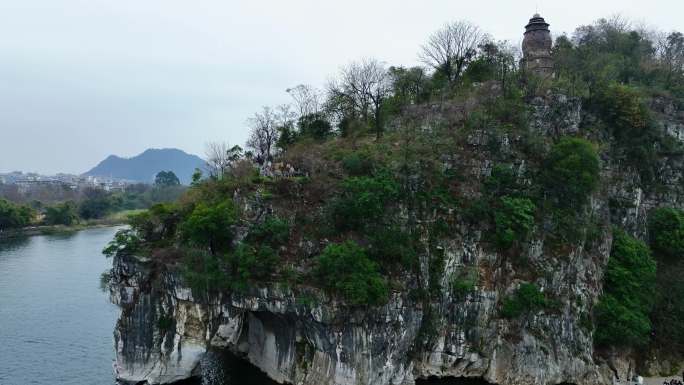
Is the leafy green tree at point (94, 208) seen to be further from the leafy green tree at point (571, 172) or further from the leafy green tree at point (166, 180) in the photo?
the leafy green tree at point (571, 172)

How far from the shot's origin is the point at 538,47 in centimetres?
3269

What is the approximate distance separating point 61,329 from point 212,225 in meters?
17.6

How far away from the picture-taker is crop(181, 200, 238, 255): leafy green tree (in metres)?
22.6

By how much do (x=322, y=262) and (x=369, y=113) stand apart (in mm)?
15687

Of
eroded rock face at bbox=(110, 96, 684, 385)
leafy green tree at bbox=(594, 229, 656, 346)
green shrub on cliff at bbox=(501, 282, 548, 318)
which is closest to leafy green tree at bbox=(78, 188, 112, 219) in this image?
eroded rock face at bbox=(110, 96, 684, 385)

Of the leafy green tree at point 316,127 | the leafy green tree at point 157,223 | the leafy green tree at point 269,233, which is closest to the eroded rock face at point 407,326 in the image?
→ the leafy green tree at point 157,223

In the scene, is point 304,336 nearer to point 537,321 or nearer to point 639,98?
point 537,321

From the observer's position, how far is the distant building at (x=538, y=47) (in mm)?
32344

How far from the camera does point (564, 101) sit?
1141 inches

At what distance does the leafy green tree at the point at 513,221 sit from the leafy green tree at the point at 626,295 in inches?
223

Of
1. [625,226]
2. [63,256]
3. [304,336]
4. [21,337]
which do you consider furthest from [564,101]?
[63,256]

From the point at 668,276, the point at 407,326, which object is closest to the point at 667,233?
the point at 668,276

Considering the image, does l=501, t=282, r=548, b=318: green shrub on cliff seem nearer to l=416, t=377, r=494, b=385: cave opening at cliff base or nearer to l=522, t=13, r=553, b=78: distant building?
l=416, t=377, r=494, b=385: cave opening at cliff base

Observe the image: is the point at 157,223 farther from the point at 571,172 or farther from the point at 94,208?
the point at 94,208
